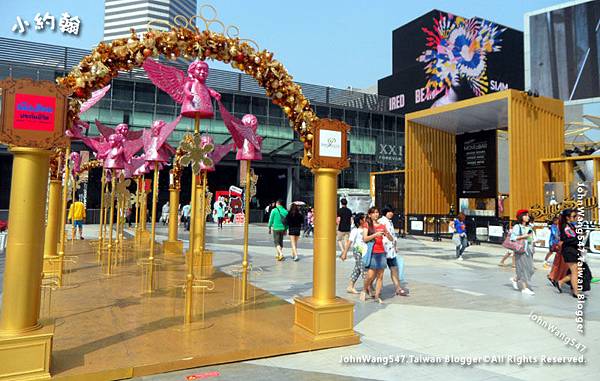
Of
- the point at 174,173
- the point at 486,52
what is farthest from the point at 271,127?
the point at 486,52

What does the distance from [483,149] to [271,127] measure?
65.7 ft

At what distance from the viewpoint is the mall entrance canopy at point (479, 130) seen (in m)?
16.9

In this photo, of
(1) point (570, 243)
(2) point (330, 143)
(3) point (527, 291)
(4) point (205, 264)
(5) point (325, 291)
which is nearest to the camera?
(5) point (325, 291)

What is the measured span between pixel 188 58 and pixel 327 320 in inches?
142

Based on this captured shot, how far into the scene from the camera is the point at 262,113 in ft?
121

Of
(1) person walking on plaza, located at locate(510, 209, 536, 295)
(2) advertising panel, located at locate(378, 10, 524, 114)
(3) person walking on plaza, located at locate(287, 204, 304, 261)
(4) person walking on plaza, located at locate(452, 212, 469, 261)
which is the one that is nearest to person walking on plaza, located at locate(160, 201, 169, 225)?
(3) person walking on plaza, located at locate(287, 204, 304, 261)

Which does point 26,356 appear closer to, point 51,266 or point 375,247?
point 375,247

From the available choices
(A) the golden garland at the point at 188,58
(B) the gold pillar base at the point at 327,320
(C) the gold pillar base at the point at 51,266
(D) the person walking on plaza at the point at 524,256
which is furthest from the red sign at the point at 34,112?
(D) the person walking on plaza at the point at 524,256

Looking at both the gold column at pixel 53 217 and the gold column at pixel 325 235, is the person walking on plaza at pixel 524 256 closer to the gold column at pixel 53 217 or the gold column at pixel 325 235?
the gold column at pixel 325 235

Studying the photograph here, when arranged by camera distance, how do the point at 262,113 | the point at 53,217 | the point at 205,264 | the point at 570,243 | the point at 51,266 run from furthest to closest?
the point at 262,113 → the point at 205,264 → the point at 53,217 → the point at 51,266 → the point at 570,243

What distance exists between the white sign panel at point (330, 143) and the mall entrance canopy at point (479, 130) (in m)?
13.4

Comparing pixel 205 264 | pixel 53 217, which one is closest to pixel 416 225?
pixel 205 264

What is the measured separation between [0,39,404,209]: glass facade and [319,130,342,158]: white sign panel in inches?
1078

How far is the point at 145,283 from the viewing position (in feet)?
27.3
